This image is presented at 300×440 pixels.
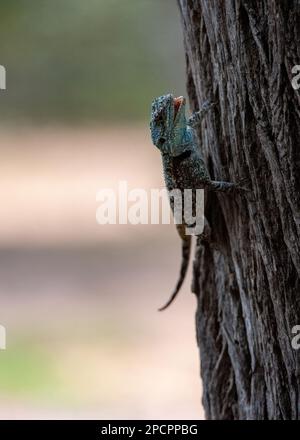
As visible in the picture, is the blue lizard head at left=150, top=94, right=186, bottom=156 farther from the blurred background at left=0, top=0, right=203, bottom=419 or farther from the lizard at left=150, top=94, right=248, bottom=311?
the blurred background at left=0, top=0, right=203, bottom=419

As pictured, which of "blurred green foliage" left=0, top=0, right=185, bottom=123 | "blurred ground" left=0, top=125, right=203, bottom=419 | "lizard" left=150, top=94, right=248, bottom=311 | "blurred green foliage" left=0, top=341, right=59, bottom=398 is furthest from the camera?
"blurred green foliage" left=0, top=0, right=185, bottom=123

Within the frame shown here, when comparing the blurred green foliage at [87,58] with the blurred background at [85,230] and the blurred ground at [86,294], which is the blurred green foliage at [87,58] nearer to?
the blurred background at [85,230]

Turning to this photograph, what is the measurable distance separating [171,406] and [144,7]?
790 cm

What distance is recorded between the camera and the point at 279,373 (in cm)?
321

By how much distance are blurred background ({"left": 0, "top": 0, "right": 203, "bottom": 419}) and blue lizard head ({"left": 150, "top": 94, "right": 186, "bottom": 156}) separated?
3.64 m

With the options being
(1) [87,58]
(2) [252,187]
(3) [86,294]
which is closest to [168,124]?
(2) [252,187]

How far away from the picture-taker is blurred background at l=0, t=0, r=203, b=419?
277 inches

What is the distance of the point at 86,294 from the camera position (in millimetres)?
8172

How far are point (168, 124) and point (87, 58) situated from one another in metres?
9.53

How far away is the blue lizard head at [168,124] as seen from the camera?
3.37m

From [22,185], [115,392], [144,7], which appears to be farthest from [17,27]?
[115,392]

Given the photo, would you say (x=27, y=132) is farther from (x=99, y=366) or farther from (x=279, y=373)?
(x=279, y=373)

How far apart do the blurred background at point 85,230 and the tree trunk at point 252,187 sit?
10.4ft

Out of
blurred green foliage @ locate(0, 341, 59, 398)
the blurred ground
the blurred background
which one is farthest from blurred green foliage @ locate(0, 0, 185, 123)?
blurred green foliage @ locate(0, 341, 59, 398)
